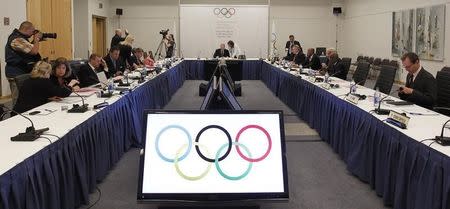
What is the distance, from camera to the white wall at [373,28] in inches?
401

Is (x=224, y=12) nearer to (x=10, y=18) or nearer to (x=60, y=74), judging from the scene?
(x=10, y=18)

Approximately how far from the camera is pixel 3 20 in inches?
320

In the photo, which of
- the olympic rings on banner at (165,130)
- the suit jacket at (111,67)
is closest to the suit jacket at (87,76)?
Result: the suit jacket at (111,67)

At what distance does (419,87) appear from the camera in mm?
4668

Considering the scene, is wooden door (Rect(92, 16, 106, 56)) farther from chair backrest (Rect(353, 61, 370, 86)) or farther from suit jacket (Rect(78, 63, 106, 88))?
chair backrest (Rect(353, 61, 370, 86))

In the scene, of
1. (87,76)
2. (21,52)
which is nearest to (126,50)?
(87,76)

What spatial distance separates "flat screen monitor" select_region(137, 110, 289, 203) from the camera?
159cm

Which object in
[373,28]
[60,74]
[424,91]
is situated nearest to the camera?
[424,91]

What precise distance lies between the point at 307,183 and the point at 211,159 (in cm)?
234

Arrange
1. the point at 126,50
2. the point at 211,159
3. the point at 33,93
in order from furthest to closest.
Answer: the point at 126,50 → the point at 33,93 → the point at 211,159

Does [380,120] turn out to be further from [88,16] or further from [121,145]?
[88,16]

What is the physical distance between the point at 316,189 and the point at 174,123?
2241 millimetres

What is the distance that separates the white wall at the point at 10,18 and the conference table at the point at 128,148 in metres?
3.84

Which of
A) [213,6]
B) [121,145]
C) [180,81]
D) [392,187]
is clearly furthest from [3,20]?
[213,6]
